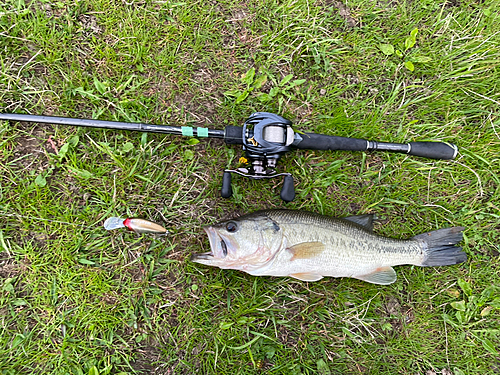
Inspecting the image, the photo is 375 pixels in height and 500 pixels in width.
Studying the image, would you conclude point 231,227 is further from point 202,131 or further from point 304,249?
point 202,131

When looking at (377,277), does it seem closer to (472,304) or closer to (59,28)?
(472,304)

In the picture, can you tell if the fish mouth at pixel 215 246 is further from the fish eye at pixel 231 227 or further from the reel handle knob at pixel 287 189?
the reel handle knob at pixel 287 189

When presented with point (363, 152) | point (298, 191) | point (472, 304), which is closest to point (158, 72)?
point (298, 191)

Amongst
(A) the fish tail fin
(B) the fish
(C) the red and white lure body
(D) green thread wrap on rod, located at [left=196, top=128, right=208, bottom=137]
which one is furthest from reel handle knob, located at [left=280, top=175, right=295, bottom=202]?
(A) the fish tail fin

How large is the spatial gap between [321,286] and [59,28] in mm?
4210

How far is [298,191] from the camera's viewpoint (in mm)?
3350

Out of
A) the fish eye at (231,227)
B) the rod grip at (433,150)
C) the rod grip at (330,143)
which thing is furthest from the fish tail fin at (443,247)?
the fish eye at (231,227)

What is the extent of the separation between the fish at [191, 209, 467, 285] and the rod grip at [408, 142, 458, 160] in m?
0.93

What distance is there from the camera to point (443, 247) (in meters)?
3.30

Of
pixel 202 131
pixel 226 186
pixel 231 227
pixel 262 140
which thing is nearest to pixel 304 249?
pixel 231 227

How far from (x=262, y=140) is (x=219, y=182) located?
83 cm

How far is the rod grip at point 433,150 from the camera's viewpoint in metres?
3.25

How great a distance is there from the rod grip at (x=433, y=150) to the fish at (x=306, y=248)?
928 mm

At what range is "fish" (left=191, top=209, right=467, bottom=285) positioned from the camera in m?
2.81
